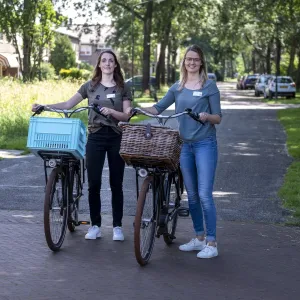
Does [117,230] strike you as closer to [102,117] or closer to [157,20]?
[102,117]

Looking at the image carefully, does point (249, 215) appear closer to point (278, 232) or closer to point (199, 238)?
point (278, 232)

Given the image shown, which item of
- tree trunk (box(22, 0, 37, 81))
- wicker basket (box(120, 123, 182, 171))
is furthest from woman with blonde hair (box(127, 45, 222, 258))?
tree trunk (box(22, 0, 37, 81))

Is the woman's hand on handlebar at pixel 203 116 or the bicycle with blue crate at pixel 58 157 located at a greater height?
the woman's hand on handlebar at pixel 203 116

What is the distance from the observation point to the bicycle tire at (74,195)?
303 inches

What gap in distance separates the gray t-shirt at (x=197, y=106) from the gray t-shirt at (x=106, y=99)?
56 centimetres

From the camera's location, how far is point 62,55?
83.9 metres

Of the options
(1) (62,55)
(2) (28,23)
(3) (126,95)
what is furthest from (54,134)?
(1) (62,55)

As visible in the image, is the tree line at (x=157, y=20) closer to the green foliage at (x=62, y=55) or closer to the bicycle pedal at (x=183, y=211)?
the green foliage at (x=62, y=55)

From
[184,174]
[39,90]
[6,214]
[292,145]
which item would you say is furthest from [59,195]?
[39,90]

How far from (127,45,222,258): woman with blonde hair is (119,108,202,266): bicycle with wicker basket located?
18 cm

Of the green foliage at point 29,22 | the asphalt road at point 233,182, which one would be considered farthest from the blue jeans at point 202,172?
the green foliage at point 29,22

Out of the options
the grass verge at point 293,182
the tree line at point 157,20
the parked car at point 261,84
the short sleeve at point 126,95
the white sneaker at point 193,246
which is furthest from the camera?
the parked car at point 261,84

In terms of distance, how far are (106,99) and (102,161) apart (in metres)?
0.59

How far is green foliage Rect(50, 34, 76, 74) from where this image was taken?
272 ft
